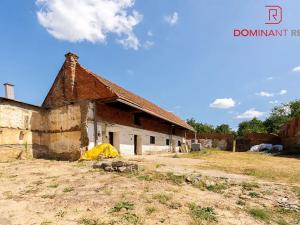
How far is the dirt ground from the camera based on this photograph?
557cm

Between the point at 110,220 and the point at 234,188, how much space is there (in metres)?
4.35

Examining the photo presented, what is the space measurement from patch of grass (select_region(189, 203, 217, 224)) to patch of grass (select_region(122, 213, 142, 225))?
1205mm

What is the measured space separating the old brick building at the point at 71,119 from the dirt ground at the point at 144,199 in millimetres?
5629

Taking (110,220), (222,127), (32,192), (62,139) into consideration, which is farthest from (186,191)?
(222,127)

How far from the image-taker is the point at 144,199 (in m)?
6.61

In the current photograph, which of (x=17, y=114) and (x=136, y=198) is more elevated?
(x=17, y=114)

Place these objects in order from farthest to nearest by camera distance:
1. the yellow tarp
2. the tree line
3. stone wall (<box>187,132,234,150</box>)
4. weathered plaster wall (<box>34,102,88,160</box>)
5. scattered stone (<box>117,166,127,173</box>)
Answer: the tree line < stone wall (<box>187,132,234,150</box>) < weathered plaster wall (<box>34,102,88,160</box>) < the yellow tarp < scattered stone (<box>117,166,127,173</box>)

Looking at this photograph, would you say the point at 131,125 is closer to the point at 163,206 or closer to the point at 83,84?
the point at 83,84

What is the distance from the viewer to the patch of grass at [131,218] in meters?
5.28

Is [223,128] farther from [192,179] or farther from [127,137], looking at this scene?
[192,179]

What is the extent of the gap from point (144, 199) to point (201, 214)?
152 centimetres

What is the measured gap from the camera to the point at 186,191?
7520mm

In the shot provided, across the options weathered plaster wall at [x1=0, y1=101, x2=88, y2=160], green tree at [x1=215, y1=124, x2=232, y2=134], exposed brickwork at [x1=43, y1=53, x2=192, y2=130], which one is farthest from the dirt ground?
green tree at [x1=215, y1=124, x2=232, y2=134]

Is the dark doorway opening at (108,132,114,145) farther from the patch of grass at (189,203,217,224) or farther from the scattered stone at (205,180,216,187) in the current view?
the patch of grass at (189,203,217,224)
